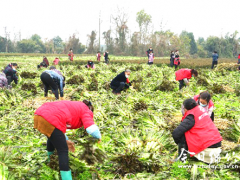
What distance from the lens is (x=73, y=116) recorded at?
3199 mm

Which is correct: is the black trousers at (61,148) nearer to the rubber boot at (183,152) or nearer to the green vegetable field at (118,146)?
the green vegetable field at (118,146)

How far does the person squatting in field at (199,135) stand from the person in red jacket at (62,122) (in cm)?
148

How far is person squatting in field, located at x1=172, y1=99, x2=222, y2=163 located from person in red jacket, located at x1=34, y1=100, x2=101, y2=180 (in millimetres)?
1478

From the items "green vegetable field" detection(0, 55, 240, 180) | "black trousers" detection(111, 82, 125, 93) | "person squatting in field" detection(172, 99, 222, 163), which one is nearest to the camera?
"green vegetable field" detection(0, 55, 240, 180)

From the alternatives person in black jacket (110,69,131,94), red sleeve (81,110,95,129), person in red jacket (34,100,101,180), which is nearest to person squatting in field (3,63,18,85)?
person in black jacket (110,69,131,94)

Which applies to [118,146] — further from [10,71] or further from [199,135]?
[10,71]

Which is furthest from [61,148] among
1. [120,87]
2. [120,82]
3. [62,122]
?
[120,82]

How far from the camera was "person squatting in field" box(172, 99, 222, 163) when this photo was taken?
3.56 meters

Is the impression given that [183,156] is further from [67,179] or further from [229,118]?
[229,118]

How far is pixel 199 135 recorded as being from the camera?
140 inches

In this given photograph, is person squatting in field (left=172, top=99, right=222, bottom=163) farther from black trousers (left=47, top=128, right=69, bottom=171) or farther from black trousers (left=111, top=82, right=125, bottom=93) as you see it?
black trousers (left=111, top=82, right=125, bottom=93)

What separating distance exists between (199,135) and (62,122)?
7.07ft

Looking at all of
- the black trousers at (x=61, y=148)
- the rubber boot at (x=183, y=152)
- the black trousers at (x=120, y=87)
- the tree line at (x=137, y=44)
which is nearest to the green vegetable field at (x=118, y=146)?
the rubber boot at (x=183, y=152)

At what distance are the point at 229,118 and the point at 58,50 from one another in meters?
72.1
